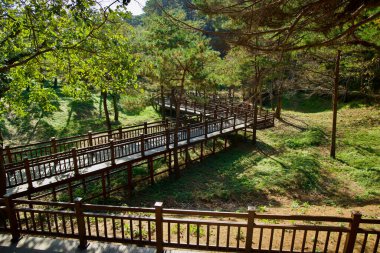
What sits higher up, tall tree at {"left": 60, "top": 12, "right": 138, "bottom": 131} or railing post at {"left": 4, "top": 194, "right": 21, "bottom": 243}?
tall tree at {"left": 60, "top": 12, "right": 138, "bottom": 131}

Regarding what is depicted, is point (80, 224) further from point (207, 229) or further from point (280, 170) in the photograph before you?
point (280, 170)

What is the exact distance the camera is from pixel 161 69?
13.3 meters

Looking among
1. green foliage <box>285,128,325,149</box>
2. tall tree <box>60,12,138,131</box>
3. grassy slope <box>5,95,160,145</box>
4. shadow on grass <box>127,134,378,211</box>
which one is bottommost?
shadow on grass <box>127,134,378,211</box>

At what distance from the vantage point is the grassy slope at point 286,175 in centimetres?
1193

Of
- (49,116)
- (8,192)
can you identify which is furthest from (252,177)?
(49,116)

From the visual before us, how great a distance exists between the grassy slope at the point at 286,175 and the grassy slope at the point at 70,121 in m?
6.07

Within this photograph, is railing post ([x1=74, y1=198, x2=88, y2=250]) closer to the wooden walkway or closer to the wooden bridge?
the wooden bridge

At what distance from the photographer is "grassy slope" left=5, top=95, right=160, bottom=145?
1815 centimetres

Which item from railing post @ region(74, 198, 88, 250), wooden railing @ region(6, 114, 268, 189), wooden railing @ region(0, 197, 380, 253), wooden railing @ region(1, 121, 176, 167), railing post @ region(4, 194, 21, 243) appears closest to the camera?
wooden railing @ region(0, 197, 380, 253)

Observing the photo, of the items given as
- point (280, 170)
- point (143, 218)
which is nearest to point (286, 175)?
point (280, 170)

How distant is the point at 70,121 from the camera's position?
24.9m

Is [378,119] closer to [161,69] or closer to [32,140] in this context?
[161,69]

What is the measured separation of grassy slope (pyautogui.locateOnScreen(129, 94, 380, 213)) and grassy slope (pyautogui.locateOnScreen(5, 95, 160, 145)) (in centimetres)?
607

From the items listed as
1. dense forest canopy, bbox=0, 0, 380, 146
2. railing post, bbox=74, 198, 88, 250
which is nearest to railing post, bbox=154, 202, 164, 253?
railing post, bbox=74, 198, 88, 250
